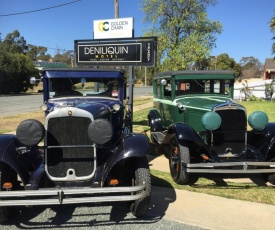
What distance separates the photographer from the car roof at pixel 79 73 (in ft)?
18.1

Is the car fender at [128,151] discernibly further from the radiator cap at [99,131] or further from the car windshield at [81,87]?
the car windshield at [81,87]

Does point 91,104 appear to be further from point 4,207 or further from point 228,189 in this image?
point 228,189

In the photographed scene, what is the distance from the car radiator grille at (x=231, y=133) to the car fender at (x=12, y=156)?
321cm

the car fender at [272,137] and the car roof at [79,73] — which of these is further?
the car roof at [79,73]

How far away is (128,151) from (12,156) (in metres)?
1.44

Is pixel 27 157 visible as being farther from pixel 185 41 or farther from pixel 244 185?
pixel 185 41

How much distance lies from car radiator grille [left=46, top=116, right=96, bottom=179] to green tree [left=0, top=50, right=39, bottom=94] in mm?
34110

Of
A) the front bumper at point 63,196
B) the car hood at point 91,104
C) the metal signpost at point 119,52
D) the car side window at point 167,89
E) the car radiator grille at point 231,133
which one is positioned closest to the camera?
the front bumper at point 63,196

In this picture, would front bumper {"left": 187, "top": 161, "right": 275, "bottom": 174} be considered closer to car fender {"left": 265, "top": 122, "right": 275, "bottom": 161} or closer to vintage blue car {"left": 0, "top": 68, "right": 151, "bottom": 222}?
car fender {"left": 265, "top": 122, "right": 275, "bottom": 161}

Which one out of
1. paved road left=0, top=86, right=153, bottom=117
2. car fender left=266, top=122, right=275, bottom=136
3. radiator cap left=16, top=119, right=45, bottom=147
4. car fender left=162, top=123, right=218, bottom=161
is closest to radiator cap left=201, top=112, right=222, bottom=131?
car fender left=162, top=123, right=218, bottom=161

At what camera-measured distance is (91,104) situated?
474 centimetres

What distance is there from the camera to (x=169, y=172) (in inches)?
240

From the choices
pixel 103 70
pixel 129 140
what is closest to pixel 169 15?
pixel 103 70

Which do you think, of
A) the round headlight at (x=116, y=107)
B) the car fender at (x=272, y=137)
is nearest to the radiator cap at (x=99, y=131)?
the round headlight at (x=116, y=107)
